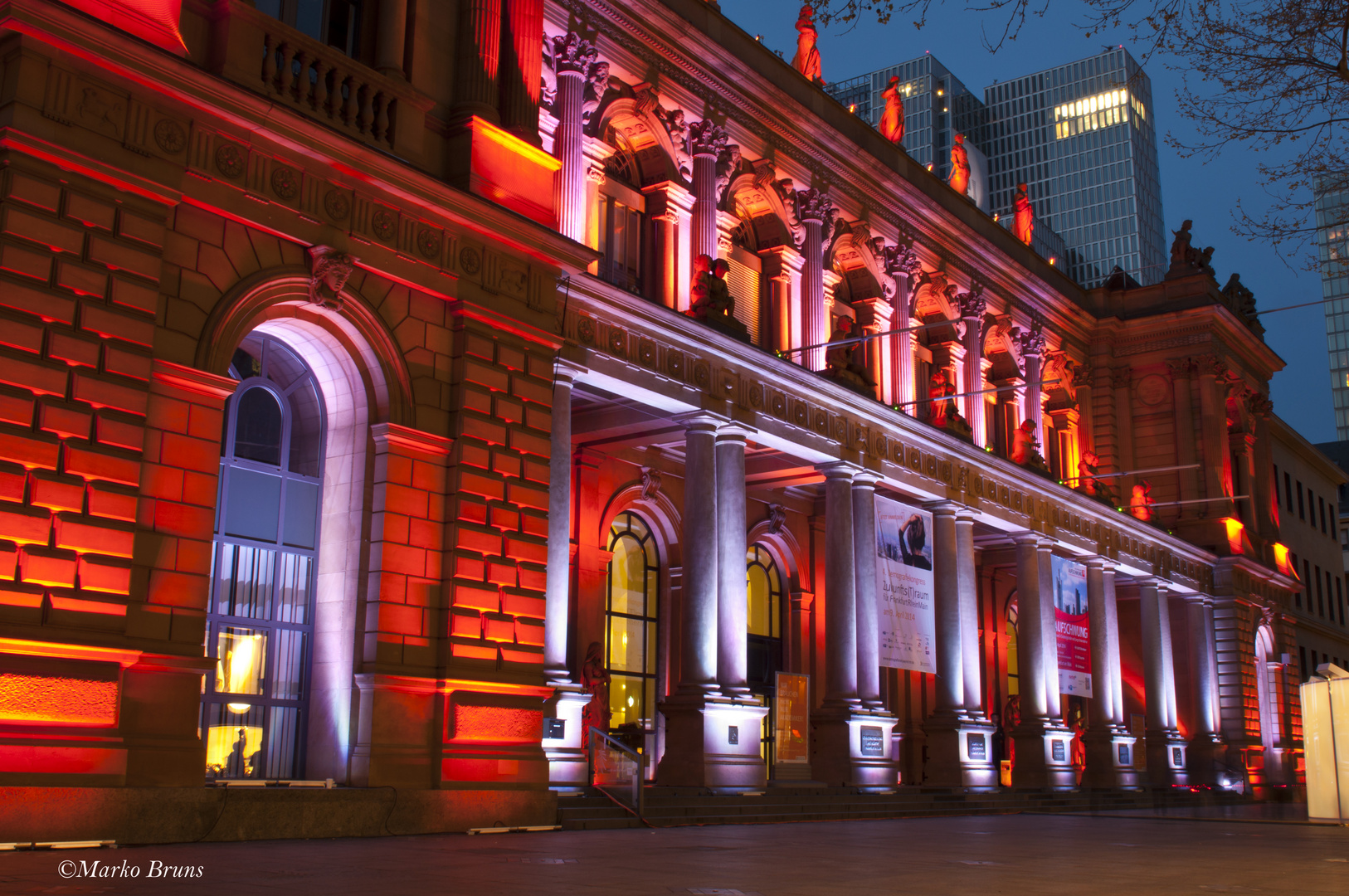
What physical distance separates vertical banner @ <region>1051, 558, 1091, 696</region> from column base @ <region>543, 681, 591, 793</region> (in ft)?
63.2

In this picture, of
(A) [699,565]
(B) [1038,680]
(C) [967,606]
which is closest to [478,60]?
(A) [699,565]

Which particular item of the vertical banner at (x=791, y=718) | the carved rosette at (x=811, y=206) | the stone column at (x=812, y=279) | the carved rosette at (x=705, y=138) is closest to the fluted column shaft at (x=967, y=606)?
the vertical banner at (x=791, y=718)

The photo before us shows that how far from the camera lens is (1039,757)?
31.9 metres

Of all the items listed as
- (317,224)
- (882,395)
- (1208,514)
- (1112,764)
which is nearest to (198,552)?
(317,224)

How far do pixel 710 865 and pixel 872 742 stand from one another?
15017mm

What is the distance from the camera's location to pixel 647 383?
21.7 metres

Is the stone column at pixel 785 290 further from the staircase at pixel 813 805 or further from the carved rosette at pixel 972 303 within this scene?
the staircase at pixel 813 805

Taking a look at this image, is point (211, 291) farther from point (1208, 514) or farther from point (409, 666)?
point (1208, 514)

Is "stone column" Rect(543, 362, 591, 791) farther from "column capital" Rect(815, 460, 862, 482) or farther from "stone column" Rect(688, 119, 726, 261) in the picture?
"column capital" Rect(815, 460, 862, 482)

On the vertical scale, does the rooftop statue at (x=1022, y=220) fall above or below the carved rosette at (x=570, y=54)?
above

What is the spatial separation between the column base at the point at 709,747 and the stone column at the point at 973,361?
1488cm

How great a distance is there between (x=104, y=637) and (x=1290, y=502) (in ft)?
182

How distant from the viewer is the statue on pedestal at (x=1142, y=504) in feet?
134

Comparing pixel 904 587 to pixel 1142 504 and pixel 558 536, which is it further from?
pixel 1142 504
